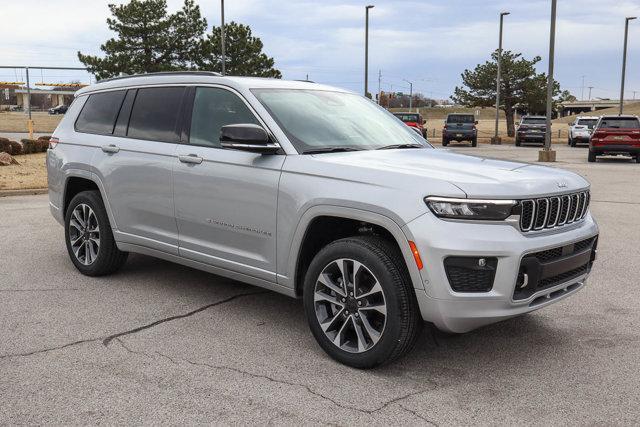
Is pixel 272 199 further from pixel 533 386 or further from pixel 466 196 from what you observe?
pixel 533 386

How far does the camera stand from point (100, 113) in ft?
20.4

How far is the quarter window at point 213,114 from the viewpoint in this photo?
489 cm

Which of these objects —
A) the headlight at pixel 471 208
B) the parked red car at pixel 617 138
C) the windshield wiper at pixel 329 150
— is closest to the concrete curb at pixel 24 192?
the windshield wiper at pixel 329 150

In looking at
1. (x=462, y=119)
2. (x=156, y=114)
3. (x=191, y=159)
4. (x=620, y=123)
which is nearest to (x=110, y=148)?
(x=156, y=114)

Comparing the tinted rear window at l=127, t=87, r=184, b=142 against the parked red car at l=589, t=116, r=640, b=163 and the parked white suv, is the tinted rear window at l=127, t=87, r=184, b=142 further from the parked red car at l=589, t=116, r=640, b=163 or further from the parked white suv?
the parked white suv

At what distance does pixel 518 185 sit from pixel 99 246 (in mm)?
3925

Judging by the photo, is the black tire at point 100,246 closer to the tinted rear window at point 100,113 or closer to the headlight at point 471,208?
the tinted rear window at point 100,113

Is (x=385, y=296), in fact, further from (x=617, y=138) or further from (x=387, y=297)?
→ (x=617, y=138)

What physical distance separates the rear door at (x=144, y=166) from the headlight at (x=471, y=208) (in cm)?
236

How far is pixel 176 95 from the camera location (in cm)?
541

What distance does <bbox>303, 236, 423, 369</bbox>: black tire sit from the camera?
383 centimetres

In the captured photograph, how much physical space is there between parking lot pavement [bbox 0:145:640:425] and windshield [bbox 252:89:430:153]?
1388 mm

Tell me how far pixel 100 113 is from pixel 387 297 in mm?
3681

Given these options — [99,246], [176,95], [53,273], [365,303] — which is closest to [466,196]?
[365,303]
